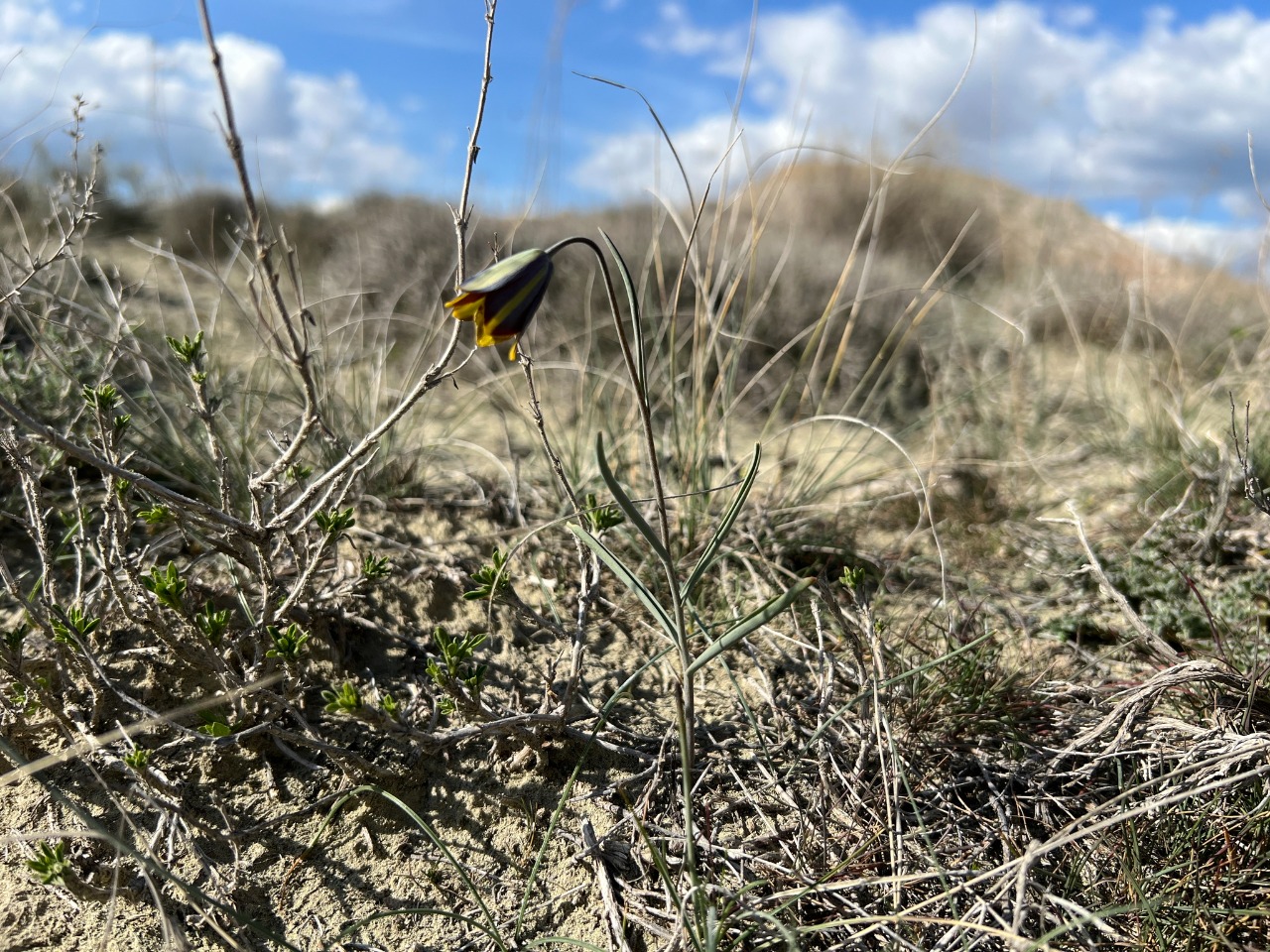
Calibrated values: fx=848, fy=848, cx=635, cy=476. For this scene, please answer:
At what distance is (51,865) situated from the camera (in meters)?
1.21

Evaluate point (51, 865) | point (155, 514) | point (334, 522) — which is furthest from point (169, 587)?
point (51, 865)

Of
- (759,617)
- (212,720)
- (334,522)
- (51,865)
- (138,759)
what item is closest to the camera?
(759,617)

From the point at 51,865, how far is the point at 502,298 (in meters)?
1.04

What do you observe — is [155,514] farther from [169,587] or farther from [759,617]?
[759,617]

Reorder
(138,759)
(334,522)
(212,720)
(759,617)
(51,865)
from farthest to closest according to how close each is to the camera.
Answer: (212,720) → (334,522) → (138,759) → (51,865) → (759,617)

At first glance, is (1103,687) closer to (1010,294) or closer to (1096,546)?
(1096,546)

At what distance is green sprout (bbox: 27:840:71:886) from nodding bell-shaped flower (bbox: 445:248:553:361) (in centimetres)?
97

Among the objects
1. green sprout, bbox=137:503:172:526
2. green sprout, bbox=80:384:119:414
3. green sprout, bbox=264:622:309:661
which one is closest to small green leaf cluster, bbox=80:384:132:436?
green sprout, bbox=80:384:119:414

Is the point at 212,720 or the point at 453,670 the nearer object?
the point at 453,670

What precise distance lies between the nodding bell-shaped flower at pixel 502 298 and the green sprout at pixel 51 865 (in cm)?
97

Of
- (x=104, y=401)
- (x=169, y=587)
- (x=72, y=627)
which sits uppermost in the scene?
(x=104, y=401)

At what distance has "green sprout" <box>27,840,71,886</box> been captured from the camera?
1.21 m

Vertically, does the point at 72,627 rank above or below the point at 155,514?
below

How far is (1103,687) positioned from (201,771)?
1754 millimetres
